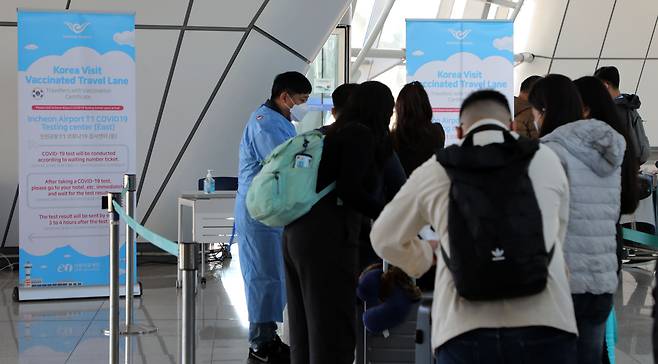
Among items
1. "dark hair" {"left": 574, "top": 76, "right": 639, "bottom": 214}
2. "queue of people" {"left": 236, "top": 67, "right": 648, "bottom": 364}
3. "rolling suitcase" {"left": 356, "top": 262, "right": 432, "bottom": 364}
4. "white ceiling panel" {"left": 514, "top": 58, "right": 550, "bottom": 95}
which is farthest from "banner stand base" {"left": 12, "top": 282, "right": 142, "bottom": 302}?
"white ceiling panel" {"left": 514, "top": 58, "right": 550, "bottom": 95}

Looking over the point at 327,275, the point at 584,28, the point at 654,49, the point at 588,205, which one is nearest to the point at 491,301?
the point at 588,205

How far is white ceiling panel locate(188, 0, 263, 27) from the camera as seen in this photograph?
10.0 metres

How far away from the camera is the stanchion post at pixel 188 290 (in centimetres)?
372

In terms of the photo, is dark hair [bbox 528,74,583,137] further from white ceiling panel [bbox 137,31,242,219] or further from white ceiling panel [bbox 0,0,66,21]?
white ceiling panel [bbox 0,0,66,21]

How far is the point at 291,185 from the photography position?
13.6 ft

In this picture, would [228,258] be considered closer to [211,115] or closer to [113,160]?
[211,115]

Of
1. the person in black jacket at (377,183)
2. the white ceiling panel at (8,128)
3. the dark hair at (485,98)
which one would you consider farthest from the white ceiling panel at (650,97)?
the dark hair at (485,98)

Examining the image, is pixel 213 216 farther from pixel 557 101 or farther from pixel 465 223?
pixel 465 223

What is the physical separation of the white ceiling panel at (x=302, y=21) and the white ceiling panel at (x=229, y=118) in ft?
0.45

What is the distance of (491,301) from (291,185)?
164 centimetres

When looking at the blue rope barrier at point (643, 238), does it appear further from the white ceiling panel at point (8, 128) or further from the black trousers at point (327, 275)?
the white ceiling panel at point (8, 128)

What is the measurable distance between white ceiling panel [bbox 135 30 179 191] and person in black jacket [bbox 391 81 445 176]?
5556mm

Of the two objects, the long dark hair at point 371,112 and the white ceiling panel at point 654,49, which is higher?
the white ceiling panel at point 654,49

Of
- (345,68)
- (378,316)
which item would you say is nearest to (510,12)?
(345,68)
